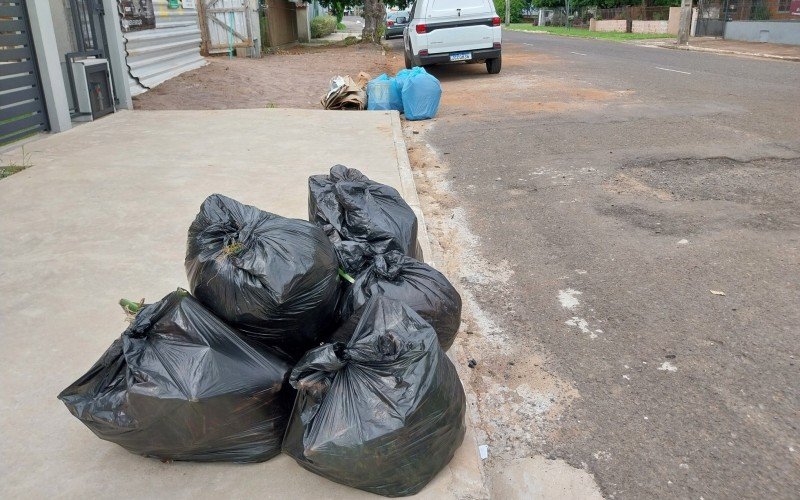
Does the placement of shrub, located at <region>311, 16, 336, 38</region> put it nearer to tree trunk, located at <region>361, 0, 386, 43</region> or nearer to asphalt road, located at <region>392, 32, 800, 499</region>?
tree trunk, located at <region>361, 0, 386, 43</region>

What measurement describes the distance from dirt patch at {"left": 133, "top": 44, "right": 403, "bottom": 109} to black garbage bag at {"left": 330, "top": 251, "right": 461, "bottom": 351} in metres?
8.61

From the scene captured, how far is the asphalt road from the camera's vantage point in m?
2.66

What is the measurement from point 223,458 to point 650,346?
2.28 meters

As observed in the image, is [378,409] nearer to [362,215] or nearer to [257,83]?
[362,215]

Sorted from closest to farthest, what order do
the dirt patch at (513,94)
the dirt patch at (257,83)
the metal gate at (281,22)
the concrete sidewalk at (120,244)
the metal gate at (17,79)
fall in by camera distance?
the concrete sidewalk at (120,244) → the metal gate at (17,79) → the dirt patch at (513,94) → the dirt patch at (257,83) → the metal gate at (281,22)

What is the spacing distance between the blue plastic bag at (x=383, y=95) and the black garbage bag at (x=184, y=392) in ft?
27.6

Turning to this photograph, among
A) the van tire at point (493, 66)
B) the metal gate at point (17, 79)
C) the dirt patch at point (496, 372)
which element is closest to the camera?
the dirt patch at point (496, 372)

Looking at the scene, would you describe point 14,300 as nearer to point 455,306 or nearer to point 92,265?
point 92,265

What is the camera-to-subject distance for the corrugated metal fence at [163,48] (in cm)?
1110

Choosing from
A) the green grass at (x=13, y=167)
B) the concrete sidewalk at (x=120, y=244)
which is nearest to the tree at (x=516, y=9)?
the concrete sidewalk at (x=120, y=244)

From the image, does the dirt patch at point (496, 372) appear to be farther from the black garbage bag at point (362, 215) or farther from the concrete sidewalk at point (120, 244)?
the black garbage bag at point (362, 215)

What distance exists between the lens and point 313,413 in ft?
7.07

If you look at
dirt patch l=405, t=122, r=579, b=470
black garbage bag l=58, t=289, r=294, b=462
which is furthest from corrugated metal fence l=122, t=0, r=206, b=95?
black garbage bag l=58, t=289, r=294, b=462

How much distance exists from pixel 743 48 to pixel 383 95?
61.9 feet
